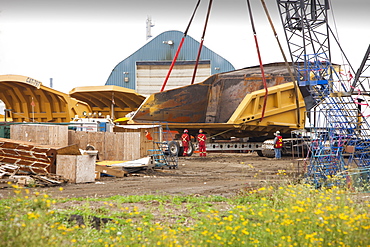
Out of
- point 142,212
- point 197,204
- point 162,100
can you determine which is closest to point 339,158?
point 197,204

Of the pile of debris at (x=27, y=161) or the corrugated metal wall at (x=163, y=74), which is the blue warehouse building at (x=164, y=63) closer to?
the corrugated metal wall at (x=163, y=74)

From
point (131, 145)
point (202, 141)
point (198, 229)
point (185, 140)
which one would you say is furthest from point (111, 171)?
point (185, 140)

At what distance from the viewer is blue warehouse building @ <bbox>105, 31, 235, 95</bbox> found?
4031 centimetres

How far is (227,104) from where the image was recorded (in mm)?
21797

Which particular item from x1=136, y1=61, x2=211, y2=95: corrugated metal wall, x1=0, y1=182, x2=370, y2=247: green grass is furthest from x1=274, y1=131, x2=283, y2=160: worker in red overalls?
x1=136, y1=61, x2=211, y2=95: corrugated metal wall

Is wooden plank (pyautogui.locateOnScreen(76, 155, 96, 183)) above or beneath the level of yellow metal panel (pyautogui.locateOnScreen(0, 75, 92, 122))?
beneath

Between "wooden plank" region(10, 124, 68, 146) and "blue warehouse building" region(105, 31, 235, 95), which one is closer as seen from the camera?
"wooden plank" region(10, 124, 68, 146)

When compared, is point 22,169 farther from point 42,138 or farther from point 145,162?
point 145,162

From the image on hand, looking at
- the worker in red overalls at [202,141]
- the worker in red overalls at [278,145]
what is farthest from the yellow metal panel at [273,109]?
the worker in red overalls at [202,141]

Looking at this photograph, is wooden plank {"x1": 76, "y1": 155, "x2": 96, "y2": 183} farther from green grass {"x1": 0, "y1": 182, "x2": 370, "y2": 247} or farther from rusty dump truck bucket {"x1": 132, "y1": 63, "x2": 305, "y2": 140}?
rusty dump truck bucket {"x1": 132, "y1": 63, "x2": 305, "y2": 140}

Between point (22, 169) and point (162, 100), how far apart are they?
982 cm

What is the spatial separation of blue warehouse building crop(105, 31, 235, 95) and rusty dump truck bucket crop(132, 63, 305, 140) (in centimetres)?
1799

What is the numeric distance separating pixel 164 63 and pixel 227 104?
19.8 m

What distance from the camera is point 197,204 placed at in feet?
28.1
